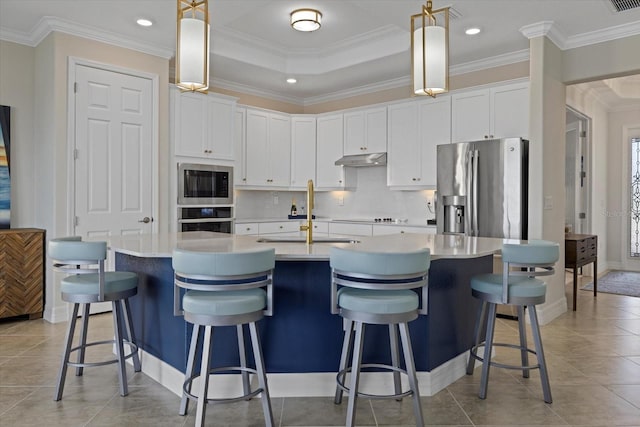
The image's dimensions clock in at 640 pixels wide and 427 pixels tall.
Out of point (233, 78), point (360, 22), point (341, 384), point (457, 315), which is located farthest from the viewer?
point (233, 78)

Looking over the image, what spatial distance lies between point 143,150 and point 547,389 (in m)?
4.18

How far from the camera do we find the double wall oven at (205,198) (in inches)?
204

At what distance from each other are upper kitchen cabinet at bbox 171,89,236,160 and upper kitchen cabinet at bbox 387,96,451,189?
200 centimetres

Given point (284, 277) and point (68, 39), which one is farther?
point (68, 39)

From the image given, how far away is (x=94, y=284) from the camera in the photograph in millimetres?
2699

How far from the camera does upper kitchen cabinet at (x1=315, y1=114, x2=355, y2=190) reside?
254 inches

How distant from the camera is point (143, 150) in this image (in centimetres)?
488

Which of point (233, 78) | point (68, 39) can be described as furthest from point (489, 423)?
point (233, 78)

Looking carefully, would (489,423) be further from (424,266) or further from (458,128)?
(458,128)

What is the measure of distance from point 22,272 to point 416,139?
4.37 m

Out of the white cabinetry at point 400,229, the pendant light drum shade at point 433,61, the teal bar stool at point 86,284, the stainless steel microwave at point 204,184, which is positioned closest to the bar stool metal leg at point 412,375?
the pendant light drum shade at point 433,61

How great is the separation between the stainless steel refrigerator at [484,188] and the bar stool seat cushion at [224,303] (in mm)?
3045

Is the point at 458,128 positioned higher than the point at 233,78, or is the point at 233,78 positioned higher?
the point at 233,78

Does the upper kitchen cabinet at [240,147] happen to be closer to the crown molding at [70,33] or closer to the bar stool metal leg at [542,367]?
the crown molding at [70,33]
